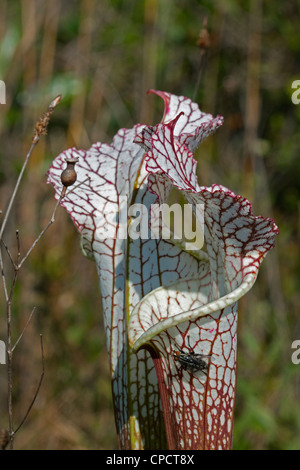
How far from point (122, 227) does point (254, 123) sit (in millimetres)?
1416

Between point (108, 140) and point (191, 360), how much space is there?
2.01m

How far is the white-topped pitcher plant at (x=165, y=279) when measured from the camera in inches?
34.1

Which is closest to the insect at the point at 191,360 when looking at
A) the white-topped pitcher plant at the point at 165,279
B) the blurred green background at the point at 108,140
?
the white-topped pitcher plant at the point at 165,279

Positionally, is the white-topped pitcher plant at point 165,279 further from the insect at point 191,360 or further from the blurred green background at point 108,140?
the blurred green background at point 108,140

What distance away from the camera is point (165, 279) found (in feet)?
3.35

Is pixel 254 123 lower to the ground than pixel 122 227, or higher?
higher

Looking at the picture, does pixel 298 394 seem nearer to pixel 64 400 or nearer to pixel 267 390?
pixel 267 390

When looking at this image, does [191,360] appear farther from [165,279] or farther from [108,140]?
[108,140]

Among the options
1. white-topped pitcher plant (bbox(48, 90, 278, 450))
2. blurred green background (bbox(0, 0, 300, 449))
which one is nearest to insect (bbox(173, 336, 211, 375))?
white-topped pitcher plant (bbox(48, 90, 278, 450))

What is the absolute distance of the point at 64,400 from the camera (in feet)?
6.59

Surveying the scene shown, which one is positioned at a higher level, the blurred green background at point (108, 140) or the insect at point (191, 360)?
the blurred green background at point (108, 140)

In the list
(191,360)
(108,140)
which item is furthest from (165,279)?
(108,140)

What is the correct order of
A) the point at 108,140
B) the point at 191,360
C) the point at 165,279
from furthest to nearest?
the point at 108,140 → the point at 165,279 → the point at 191,360
